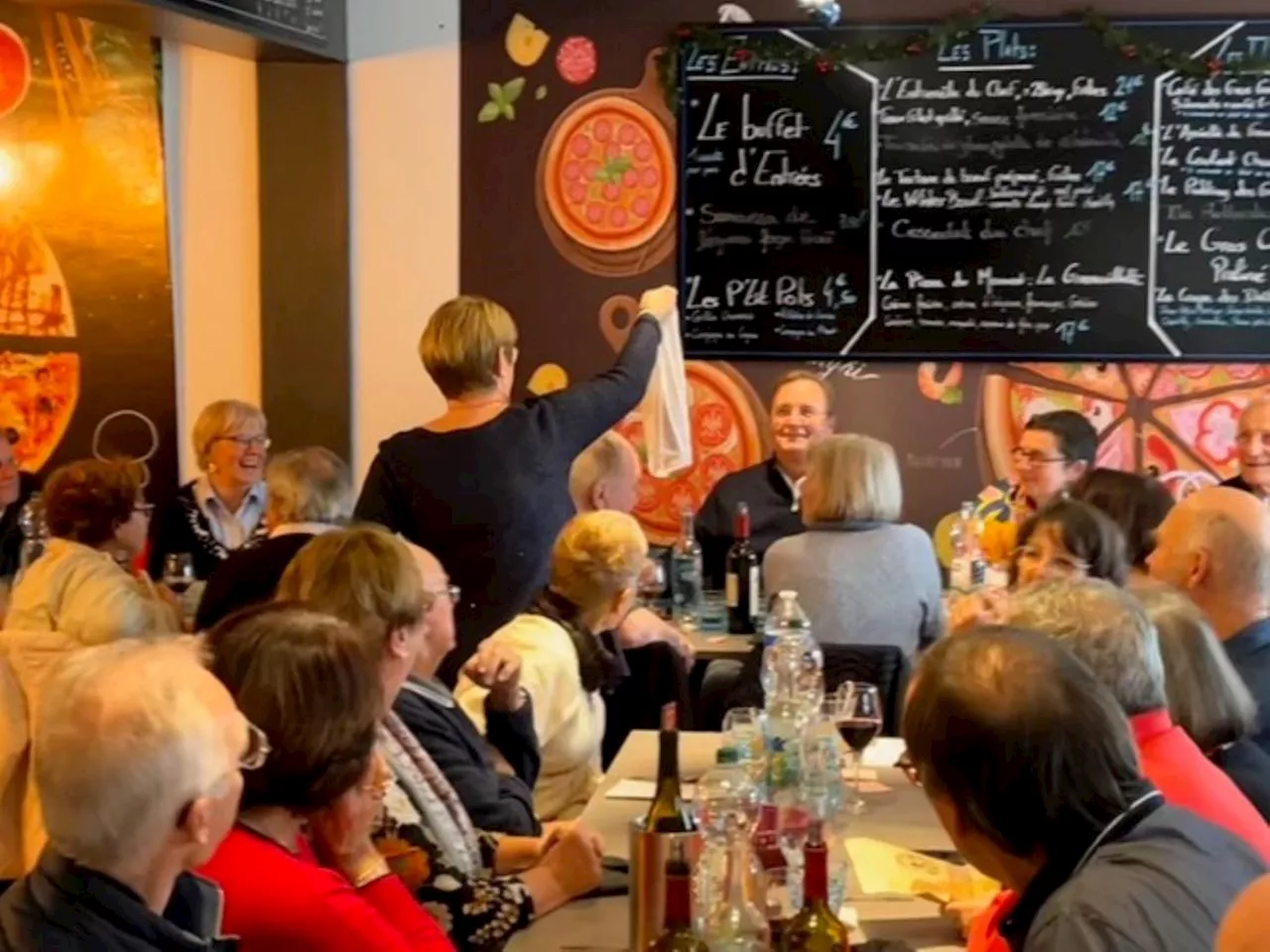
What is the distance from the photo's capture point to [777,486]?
5.47m

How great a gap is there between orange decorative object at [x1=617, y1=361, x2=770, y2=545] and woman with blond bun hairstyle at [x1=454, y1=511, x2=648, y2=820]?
83.7 inches

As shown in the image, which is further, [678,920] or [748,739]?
[748,739]

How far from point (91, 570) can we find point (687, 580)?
1997mm

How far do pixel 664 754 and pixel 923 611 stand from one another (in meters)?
2.22

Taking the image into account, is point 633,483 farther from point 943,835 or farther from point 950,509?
point 943,835

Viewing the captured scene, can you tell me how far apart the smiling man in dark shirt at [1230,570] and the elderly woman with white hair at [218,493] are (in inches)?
117

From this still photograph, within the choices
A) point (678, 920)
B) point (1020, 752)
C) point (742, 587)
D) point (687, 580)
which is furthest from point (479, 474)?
point (1020, 752)

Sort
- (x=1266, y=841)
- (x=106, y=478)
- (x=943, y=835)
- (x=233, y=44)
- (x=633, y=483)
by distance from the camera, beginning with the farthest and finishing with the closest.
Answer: (x=233, y=44) → (x=633, y=483) → (x=106, y=478) → (x=943, y=835) → (x=1266, y=841)

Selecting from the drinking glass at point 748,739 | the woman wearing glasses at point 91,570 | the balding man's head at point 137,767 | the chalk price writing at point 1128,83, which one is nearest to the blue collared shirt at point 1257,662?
the drinking glass at point 748,739

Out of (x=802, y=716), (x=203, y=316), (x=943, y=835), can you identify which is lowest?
(x=943, y=835)

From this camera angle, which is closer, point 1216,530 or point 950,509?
point 1216,530

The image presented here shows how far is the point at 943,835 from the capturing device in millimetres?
2797

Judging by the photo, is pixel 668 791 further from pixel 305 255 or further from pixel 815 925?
pixel 305 255

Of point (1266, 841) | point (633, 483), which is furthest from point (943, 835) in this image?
point (633, 483)
